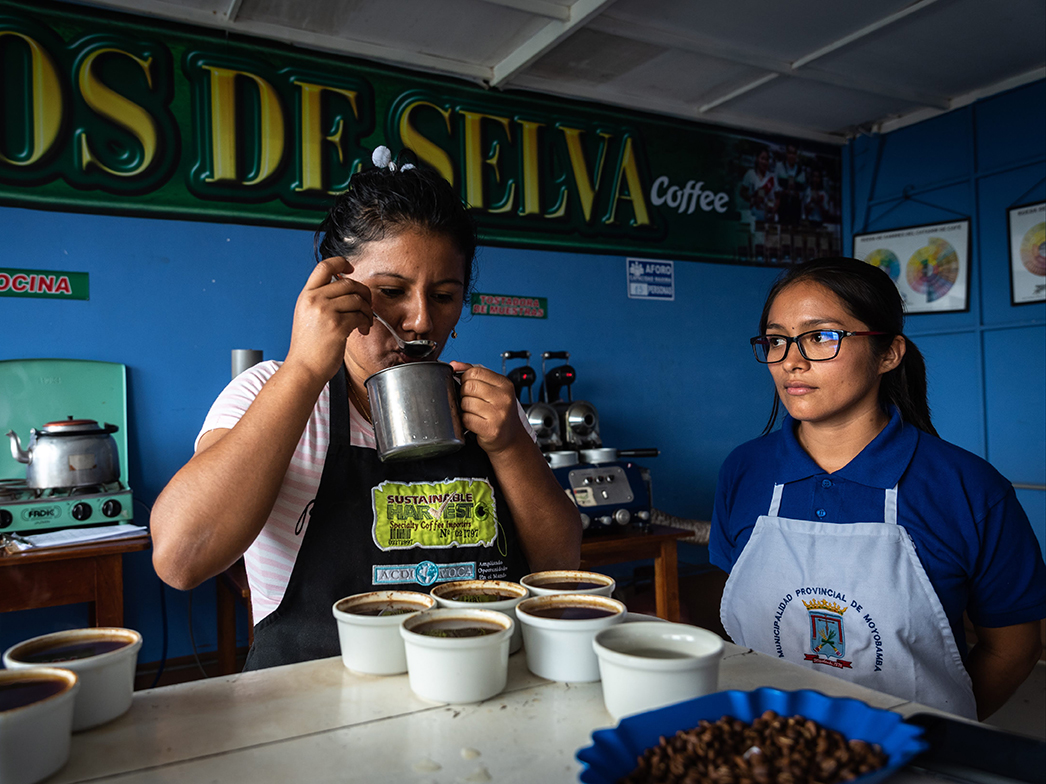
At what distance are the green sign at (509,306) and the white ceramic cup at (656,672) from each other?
3.06 m

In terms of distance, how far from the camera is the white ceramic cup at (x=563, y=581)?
1073mm

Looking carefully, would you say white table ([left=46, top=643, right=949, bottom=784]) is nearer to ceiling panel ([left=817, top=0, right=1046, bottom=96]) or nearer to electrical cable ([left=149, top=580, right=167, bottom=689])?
electrical cable ([left=149, top=580, right=167, bottom=689])

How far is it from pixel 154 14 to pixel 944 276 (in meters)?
4.52

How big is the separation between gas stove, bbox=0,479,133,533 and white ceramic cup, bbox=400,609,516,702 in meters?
2.21

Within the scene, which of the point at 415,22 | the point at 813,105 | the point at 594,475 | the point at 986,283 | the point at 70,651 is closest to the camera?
the point at 70,651

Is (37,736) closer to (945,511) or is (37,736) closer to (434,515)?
(434,515)

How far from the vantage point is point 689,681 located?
79 centimetres

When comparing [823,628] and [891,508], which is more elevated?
[891,508]

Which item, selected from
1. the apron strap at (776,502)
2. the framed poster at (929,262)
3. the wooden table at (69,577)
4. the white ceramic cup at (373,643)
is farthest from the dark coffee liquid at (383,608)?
the framed poster at (929,262)

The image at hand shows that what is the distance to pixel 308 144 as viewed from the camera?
343 centimetres

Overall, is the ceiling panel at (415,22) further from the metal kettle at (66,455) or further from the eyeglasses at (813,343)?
the eyeglasses at (813,343)

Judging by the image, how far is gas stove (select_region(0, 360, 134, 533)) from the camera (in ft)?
8.30

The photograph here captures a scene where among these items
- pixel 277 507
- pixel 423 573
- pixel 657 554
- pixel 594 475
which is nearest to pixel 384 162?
pixel 277 507

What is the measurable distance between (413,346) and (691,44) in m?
2.95
